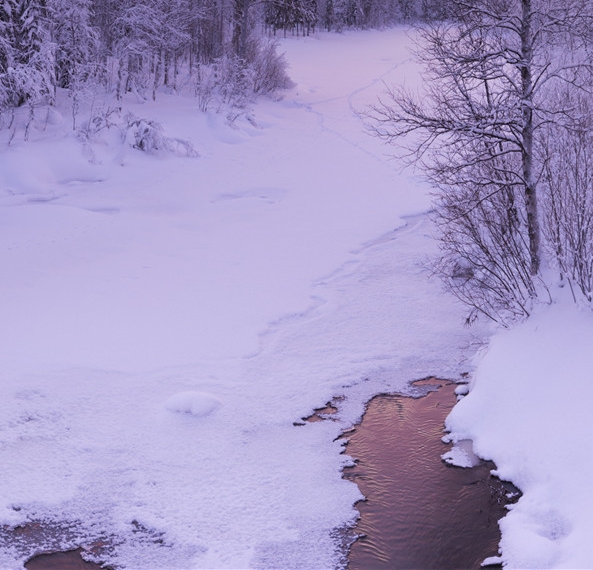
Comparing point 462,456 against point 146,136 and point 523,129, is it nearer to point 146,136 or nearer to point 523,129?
point 523,129

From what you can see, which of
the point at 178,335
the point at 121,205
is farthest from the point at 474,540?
the point at 121,205

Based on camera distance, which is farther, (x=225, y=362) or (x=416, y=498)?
(x=225, y=362)

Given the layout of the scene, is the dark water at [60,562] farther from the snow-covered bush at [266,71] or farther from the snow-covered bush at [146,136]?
the snow-covered bush at [266,71]

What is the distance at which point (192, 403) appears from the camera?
25.1ft

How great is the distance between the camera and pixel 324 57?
42.1m

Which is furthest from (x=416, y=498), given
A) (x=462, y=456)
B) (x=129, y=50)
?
(x=129, y=50)

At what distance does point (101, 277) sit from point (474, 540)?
7.54 metres

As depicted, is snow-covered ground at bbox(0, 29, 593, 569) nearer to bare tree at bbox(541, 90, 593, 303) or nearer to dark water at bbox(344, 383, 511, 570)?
dark water at bbox(344, 383, 511, 570)

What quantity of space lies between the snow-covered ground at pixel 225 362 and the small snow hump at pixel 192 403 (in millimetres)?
17

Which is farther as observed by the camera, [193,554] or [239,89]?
[239,89]

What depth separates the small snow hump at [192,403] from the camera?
25.0ft

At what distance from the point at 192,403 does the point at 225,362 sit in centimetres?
130

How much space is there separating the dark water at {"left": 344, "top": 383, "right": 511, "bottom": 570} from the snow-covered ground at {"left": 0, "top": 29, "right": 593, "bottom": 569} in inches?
7.2

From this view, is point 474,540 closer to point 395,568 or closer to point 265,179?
point 395,568
